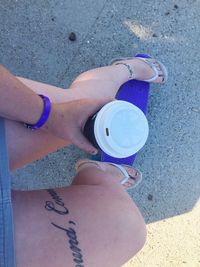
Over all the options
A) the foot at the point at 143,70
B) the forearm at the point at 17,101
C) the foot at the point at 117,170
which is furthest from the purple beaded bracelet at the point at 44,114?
the foot at the point at 143,70

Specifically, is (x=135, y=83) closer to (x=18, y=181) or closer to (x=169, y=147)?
(x=169, y=147)

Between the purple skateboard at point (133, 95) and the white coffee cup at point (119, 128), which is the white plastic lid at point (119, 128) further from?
the purple skateboard at point (133, 95)

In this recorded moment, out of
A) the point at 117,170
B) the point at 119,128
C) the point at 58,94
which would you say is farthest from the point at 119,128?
the point at 117,170

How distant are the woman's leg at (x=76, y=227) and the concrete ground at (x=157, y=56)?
1.48 feet

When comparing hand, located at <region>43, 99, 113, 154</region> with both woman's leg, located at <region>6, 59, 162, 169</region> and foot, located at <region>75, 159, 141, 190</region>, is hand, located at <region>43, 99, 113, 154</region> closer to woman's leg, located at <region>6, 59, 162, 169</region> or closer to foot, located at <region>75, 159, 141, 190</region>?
woman's leg, located at <region>6, 59, 162, 169</region>

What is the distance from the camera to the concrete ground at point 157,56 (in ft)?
5.52

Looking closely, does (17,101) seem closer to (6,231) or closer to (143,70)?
(6,231)

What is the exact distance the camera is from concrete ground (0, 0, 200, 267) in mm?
1684

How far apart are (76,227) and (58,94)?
16.9 inches

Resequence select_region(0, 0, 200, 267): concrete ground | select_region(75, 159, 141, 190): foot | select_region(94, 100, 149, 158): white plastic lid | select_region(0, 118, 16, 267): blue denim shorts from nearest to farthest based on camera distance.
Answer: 1. select_region(0, 118, 16, 267): blue denim shorts
2. select_region(94, 100, 149, 158): white plastic lid
3. select_region(75, 159, 141, 190): foot
4. select_region(0, 0, 200, 267): concrete ground

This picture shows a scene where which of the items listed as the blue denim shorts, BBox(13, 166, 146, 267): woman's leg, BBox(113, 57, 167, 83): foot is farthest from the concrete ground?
the blue denim shorts

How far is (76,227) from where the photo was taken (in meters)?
1.23

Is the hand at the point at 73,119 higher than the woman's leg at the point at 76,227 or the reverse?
higher

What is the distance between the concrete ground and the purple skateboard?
0.20ft
